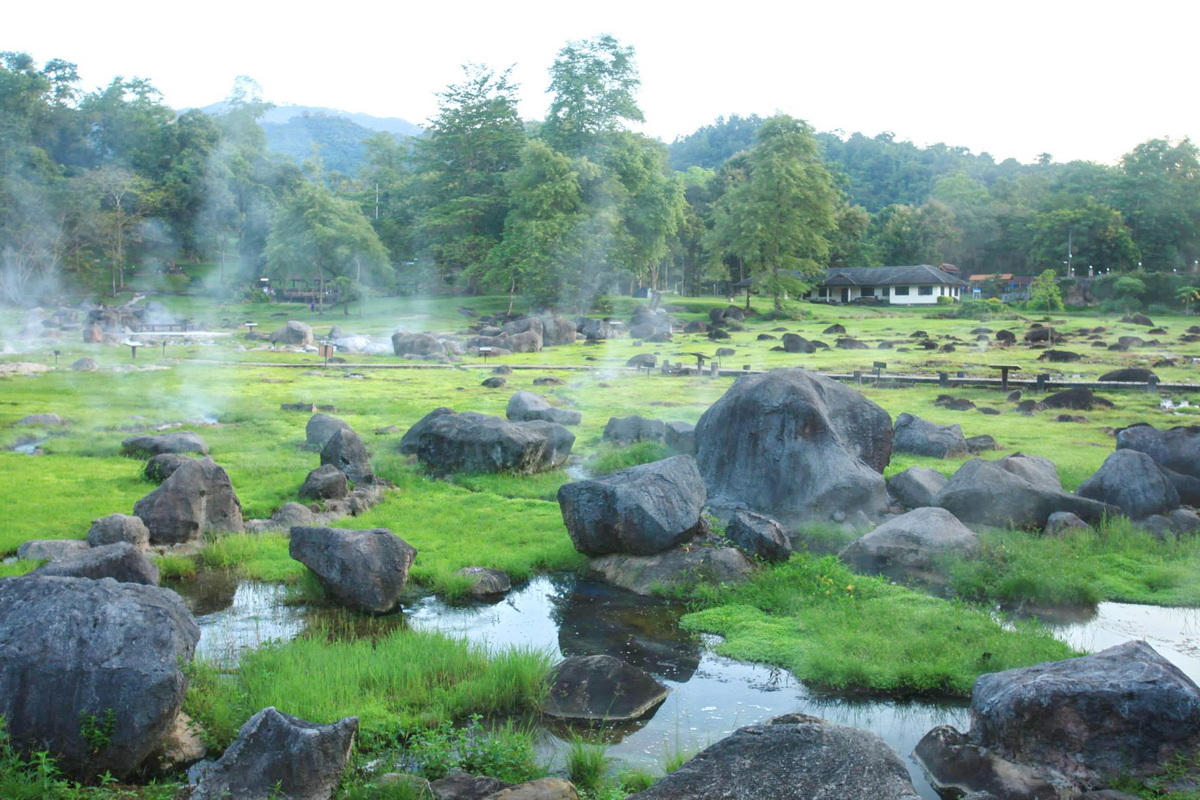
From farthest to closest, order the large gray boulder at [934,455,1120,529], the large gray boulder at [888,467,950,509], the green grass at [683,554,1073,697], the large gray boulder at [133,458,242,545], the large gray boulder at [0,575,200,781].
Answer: the large gray boulder at [888,467,950,509], the large gray boulder at [934,455,1120,529], the large gray boulder at [133,458,242,545], the green grass at [683,554,1073,697], the large gray boulder at [0,575,200,781]

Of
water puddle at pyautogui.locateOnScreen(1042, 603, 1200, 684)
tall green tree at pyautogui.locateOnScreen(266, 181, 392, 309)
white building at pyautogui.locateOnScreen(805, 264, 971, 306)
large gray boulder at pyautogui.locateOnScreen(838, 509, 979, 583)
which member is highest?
tall green tree at pyautogui.locateOnScreen(266, 181, 392, 309)

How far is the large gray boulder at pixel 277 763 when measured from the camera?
718cm

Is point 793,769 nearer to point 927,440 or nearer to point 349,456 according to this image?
point 349,456

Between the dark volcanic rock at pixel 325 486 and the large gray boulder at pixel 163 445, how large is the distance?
3.74 meters

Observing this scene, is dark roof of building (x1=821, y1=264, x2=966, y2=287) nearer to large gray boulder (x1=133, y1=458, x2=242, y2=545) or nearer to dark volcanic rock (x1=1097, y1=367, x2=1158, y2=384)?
dark volcanic rock (x1=1097, y1=367, x2=1158, y2=384)

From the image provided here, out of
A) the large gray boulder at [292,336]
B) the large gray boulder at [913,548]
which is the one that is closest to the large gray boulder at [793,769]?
the large gray boulder at [913,548]

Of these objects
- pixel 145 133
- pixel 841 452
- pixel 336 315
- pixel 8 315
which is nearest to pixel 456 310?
pixel 336 315

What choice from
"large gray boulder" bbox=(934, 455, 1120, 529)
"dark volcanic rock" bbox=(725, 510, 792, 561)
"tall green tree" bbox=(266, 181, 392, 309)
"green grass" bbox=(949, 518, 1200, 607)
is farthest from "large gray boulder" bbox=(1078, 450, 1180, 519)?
"tall green tree" bbox=(266, 181, 392, 309)

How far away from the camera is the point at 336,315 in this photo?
215 feet

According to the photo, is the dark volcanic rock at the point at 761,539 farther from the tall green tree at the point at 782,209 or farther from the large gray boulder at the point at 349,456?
the tall green tree at the point at 782,209

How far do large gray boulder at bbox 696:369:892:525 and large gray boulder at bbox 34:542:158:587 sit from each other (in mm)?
Result: 8552

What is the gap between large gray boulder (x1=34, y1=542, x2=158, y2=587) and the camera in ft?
36.1

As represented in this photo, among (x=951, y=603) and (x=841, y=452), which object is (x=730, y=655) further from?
(x=841, y=452)

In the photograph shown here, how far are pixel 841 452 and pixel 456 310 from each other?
5366 centimetres
